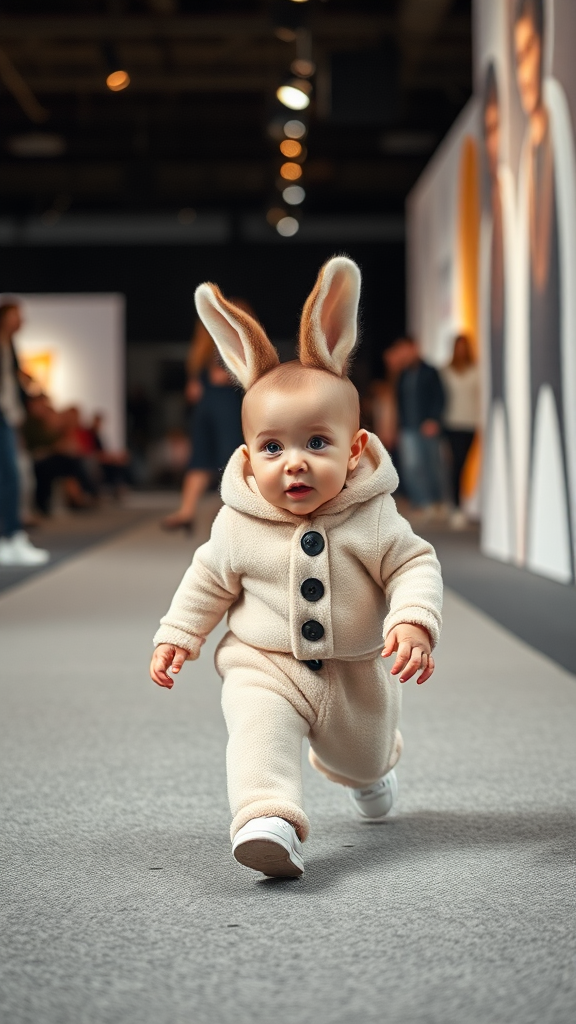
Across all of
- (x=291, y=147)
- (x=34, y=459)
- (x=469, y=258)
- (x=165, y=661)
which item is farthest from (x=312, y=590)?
(x=291, y=147)

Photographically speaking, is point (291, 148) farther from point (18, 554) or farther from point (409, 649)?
point (409, 649)

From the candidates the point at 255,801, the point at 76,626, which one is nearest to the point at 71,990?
the point at 255,801

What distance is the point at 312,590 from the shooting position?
206 cm

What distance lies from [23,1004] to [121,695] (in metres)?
2.16

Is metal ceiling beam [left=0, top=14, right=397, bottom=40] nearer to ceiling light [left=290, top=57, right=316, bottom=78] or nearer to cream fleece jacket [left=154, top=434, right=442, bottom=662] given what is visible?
ceiling light [left=290, top=57, right=316, bottom=78]

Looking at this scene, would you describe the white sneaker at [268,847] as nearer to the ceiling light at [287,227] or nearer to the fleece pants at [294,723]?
the fleece pants at [294,723]

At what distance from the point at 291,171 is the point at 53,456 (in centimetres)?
468

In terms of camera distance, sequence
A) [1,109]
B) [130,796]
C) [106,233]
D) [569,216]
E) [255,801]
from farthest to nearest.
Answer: [106,233] → [1,109] → [569,216] → [130,796] → [255,801]

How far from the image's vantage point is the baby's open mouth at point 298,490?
204 cm

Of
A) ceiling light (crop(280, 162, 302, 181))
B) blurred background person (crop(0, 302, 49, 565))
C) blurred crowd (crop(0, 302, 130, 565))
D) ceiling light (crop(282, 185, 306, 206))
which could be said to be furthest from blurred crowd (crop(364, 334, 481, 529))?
ceiling light (crop(282, 185, 306, 206))

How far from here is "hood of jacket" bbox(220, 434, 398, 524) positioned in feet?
6.89

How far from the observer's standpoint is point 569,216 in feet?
18.0

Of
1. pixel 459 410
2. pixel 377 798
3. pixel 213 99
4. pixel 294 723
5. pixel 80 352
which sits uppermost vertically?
pixel 213 99

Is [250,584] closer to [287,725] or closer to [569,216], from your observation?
[287,725]
